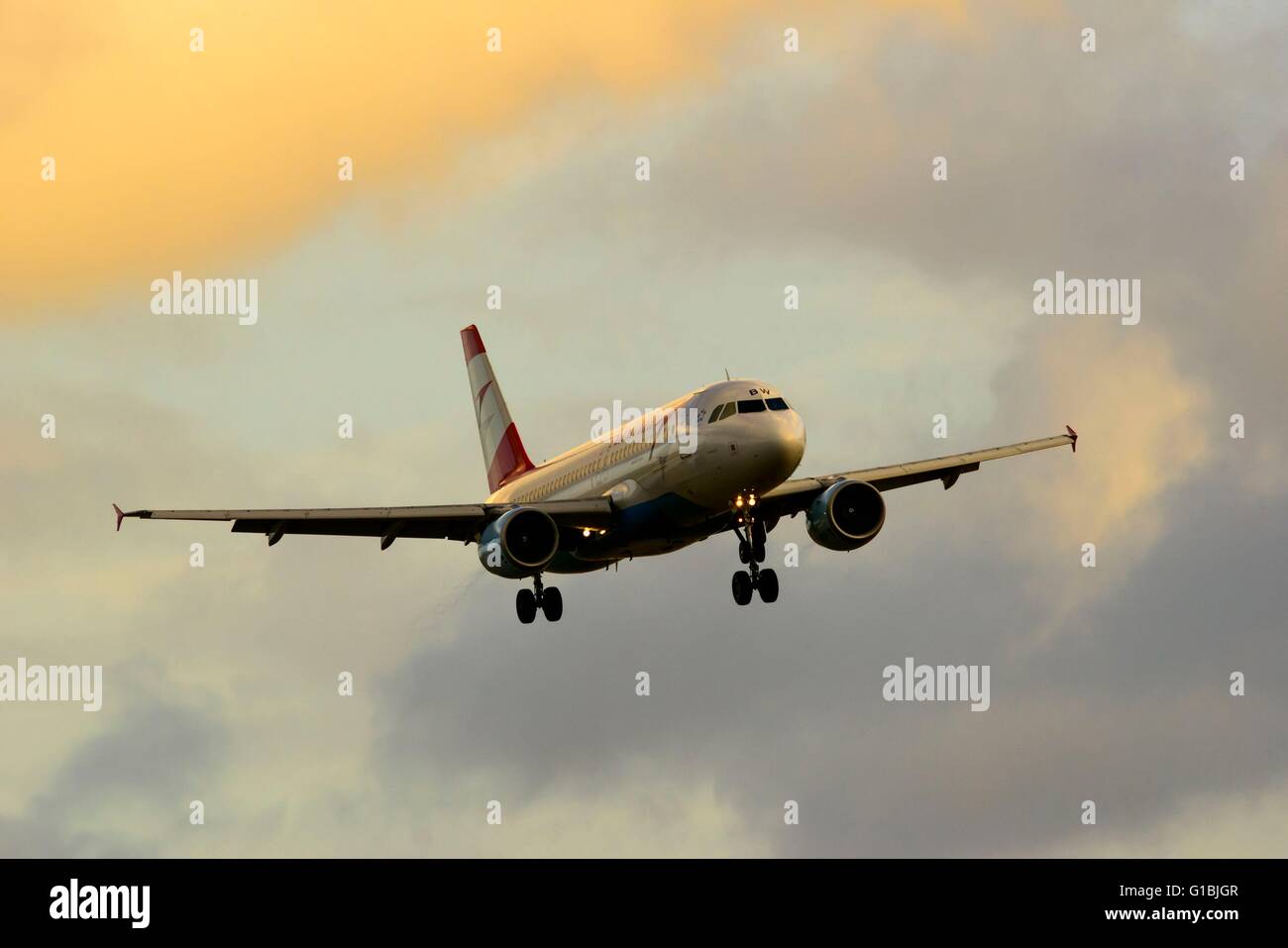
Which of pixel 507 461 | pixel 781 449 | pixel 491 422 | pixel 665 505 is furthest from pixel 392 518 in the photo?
pixel 491 422

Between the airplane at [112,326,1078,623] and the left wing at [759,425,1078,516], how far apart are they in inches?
2.6

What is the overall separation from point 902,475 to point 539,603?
12.8 m

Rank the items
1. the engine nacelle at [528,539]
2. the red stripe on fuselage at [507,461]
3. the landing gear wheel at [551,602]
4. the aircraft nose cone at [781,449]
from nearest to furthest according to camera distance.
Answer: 1. the aircraft nose cone at [781,449]
2. the engine nacelle at [528,539]
3. the landing gear wheel at [551,602]
4. the red stripe on fuselage at [507,461]

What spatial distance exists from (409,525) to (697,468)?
12088 mm

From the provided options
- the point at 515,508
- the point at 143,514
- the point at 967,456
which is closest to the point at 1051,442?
the point at 967,456

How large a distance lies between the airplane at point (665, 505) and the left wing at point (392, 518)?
1.8 inches

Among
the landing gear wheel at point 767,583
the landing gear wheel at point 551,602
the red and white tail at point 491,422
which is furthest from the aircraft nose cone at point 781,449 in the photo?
the red and white tail at point 491,422

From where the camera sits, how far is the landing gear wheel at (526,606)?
7900 centimetres

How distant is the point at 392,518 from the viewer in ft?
247

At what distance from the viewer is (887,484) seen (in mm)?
79000

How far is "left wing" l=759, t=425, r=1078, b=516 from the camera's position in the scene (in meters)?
74.8

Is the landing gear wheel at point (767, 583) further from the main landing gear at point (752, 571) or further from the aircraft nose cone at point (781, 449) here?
the aircraft nose cone at point (781, 449)
